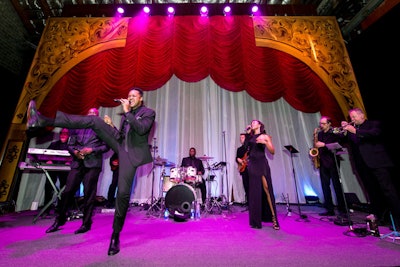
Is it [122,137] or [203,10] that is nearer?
[122,137]

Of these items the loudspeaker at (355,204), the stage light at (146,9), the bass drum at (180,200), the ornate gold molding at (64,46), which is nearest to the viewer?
the bass drum at (180,200)

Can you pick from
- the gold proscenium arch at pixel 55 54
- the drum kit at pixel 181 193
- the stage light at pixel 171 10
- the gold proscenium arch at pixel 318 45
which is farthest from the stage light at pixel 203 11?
the drum kit at pixel 181 193

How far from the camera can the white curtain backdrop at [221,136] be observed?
6418 mm

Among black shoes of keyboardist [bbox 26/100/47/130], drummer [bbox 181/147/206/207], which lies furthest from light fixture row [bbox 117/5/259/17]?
black shoes of keyboardist [bbox 26/100/47/130]

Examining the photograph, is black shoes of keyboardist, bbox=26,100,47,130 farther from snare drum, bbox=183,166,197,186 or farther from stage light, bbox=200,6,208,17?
stage light, bbox=200,6,208,17

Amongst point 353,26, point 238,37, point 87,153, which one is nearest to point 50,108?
point 87,153

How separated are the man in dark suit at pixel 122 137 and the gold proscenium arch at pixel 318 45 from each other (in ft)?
17.4

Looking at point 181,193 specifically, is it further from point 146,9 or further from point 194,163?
point 146,9

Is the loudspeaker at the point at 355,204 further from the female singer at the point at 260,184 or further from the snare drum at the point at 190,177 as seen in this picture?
the snare drum at the point at 190,177

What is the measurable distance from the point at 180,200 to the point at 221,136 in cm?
328

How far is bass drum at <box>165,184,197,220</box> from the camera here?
3.93m

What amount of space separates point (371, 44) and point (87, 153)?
23.5 ft

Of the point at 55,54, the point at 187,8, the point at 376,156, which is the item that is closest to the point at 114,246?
the point at 376,156

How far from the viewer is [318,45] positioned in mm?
6207
